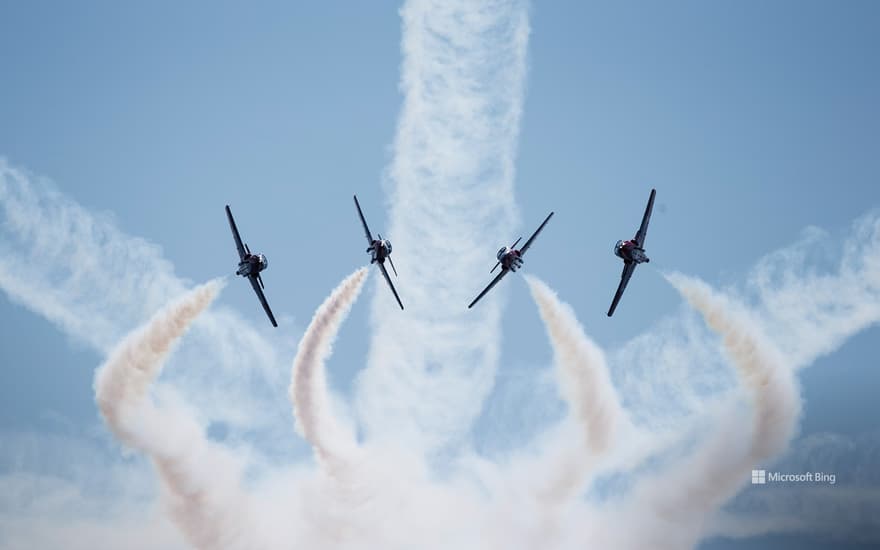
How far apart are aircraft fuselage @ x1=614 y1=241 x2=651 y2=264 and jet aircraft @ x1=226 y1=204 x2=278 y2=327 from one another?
37357 mm

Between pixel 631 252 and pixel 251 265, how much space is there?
4001cm

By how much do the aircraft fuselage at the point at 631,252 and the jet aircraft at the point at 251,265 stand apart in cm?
3736

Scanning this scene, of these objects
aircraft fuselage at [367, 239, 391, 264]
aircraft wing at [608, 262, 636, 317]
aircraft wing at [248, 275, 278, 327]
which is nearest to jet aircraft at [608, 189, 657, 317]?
aircraft wing at [608, 262, 636, 317]

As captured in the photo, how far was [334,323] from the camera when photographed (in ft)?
514

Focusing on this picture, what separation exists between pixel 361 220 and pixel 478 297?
15178mm

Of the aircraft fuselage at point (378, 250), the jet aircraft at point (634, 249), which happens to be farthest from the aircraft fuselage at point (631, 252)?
the aircraft fuselage at point (378, 250)

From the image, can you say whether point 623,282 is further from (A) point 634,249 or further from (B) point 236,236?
(B) point 236,236

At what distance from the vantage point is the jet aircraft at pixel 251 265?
151m

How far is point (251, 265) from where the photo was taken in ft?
494

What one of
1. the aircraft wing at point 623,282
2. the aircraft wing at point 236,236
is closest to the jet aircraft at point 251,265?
the aircraft wing at point 236,236

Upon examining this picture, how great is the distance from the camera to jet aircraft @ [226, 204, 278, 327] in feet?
495

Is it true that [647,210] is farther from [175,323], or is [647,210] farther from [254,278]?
[175,323]

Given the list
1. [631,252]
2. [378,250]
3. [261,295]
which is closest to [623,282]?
[631,252]

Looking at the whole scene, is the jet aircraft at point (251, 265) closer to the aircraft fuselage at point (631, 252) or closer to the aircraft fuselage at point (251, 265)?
the aircraft fuselage at point (251, 265)
